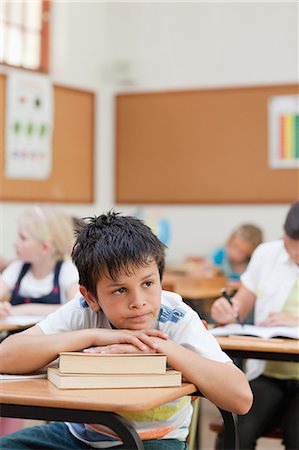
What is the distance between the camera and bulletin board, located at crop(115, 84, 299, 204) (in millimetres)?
7270

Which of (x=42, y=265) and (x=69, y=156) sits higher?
(x=69, y=156)

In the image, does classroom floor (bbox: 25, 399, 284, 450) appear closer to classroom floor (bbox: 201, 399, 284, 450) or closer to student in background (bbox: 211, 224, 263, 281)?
classroom floor (bbox: 201, 399, 284, 450)

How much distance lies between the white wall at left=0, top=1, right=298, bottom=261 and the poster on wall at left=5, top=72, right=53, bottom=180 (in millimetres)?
258

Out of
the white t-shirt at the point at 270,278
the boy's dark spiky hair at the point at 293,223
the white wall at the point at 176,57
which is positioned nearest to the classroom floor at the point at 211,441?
the white t-shirt at the point at 270,278

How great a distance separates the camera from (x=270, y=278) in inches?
127

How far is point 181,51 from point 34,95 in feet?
4.70

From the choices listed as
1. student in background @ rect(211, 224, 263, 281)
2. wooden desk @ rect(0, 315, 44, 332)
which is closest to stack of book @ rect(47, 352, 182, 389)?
wooden desk @ rect(0, 315, 44, 332)

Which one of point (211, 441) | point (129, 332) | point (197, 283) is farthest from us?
point (197, 283)

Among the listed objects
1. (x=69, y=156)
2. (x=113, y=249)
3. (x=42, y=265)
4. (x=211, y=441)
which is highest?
(x=69, y=156)

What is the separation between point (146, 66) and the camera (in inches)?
302

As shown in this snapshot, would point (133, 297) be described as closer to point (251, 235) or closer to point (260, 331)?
point (260, 331)

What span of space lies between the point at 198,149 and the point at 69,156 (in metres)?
1.17

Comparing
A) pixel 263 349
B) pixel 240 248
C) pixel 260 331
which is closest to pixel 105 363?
pixel 263 349

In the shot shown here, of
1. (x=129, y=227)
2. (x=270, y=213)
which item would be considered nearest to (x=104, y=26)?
(x=270, y=213)
